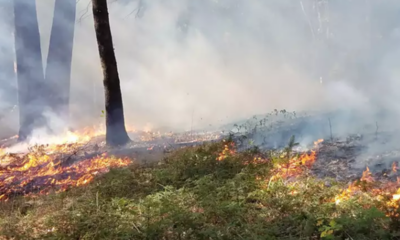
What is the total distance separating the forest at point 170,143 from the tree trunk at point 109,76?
3 cm

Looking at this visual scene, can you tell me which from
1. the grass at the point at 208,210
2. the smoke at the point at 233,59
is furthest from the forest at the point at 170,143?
the smoke at the point at 233,59

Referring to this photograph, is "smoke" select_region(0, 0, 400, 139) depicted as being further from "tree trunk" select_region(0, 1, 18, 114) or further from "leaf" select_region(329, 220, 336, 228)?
"leaf" select_region(329, 220, 336, 228)

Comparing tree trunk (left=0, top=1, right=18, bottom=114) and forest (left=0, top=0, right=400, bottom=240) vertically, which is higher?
tree trunk (left=0, top=1, right=18, bottom=114)

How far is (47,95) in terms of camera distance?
42.2ft

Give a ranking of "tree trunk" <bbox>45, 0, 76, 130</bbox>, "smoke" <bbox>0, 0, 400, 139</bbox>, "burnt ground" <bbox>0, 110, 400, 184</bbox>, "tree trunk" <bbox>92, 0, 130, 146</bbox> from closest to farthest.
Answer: "burnt ground" <bbox>0, 110, 400, 184</bbox>
"tree trunk" <bbox>92, 0, 130, 146</bbox>
"tree trunk" <bbox>45, 0, 76, 130</bbox>
"smoke" <bbox>0, 0, 400, 139</bbox>

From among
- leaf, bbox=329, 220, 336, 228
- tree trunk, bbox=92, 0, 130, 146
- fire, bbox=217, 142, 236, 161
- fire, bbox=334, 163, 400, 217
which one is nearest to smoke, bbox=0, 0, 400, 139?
fire, bbox=217, 142, 236, 161

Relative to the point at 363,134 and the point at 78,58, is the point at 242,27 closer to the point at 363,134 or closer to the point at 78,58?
the point at 78,58

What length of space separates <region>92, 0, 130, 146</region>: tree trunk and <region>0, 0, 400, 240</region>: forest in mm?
30

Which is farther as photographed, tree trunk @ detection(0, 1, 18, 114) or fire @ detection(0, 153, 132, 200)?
tree trunk @ detection(0, 1, 18, 114)

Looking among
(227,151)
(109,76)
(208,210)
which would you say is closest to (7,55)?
(109,76)

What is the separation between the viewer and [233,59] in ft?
92.8

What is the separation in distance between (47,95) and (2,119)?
6380mm

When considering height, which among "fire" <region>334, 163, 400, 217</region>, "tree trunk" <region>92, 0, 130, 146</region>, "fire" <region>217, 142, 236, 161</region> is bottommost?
"fire" <region>334, 163, 400, 217</region>

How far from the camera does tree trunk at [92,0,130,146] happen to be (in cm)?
907
